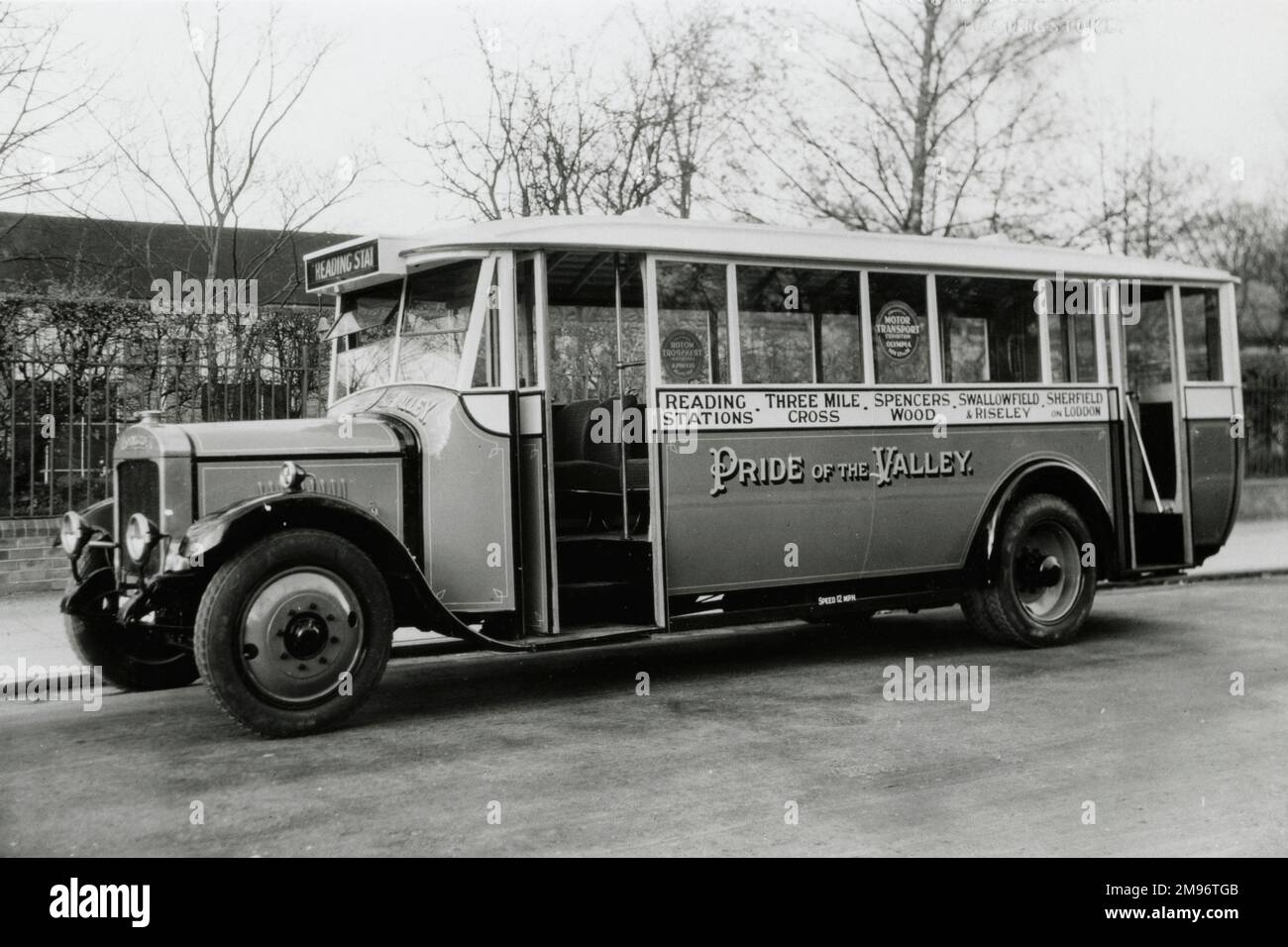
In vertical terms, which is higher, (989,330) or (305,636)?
(989,330)

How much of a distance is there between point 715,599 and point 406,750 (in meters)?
2.35

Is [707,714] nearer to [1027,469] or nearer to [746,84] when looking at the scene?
[1027,469]

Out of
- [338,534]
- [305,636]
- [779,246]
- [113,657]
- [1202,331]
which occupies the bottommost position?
[113,657]

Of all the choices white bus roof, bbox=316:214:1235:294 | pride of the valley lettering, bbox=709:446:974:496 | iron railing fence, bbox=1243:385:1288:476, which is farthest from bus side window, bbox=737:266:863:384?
iron railing fence, bbox=1243:385:1288:476

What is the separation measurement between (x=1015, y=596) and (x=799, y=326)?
2.56 m

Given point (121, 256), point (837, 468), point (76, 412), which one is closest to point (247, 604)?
point (837, 468)

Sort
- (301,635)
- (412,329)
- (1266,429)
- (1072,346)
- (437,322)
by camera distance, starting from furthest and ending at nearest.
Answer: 1. (1266,429)
2. (1072,346)
3. (412,329)
4. (437,322)
5. (301,635)

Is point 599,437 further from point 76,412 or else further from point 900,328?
point 76,412

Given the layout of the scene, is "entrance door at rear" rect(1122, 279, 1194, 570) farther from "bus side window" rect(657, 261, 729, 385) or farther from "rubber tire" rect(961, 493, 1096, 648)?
"bus side window" rect(657, 261, 729, 385)

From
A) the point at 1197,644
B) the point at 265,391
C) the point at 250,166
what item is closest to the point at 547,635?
the point at 1197,644

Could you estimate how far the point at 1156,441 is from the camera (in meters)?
9.63

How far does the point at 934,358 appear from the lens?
8.53 m

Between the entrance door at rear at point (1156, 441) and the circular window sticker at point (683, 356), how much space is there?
3.75 meters

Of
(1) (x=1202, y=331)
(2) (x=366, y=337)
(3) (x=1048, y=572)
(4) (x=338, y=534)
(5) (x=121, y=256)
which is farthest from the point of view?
(5) (x=121, y=256)
